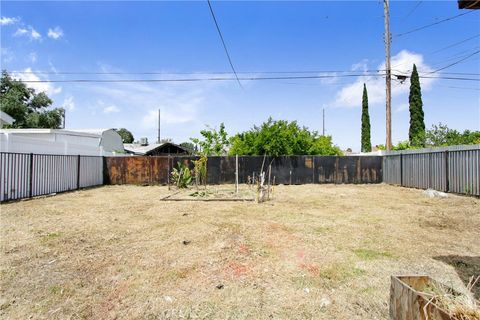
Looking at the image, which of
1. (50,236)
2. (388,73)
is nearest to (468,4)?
(50,236)

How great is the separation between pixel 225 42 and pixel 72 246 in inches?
297

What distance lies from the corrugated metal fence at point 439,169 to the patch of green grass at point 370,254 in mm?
7388

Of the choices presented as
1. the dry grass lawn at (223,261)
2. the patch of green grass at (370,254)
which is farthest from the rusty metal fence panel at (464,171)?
the patch of green grass at (370,254)

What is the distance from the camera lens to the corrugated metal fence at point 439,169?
373 inches

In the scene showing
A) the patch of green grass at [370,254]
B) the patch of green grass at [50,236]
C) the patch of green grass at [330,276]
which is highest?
the patch of green grass at [370,254]

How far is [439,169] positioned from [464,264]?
28.3 ft

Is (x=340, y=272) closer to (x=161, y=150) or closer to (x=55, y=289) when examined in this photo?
(x=55, y=289)

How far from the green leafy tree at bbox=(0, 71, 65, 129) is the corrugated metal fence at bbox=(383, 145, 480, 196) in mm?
29646

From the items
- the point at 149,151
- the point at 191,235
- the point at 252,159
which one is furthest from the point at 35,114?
the point at 191,235

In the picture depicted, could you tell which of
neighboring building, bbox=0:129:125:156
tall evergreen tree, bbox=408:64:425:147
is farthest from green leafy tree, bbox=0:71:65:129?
tall evergreen tree, bbox=408:64:425:147

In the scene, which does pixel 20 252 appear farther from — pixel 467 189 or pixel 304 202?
pixel 467 189

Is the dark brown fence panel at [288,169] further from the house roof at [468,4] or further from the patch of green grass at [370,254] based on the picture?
the house roof at [468,4]

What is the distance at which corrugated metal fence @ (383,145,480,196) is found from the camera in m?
9.48

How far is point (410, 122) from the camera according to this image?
2498cm
